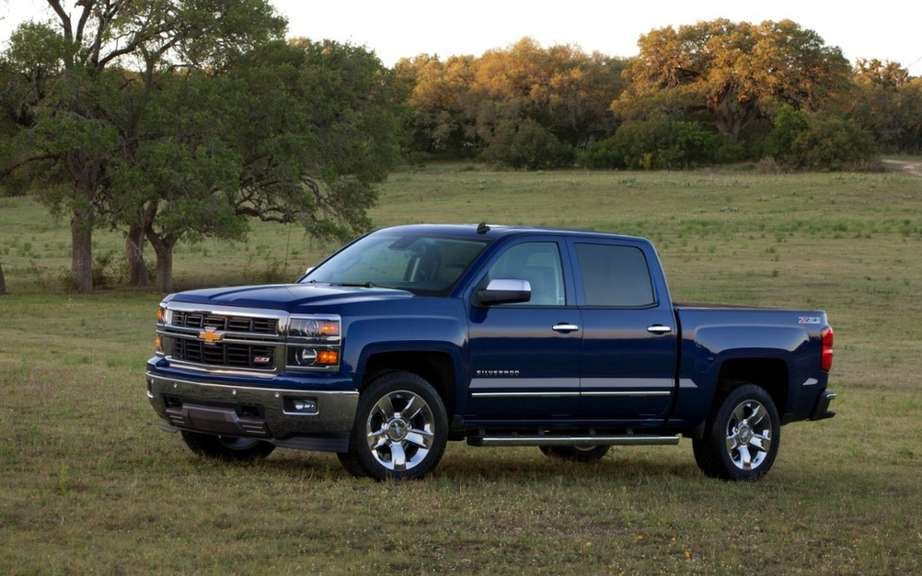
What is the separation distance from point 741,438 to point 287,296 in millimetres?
3936

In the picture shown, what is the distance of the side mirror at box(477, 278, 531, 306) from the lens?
1089 cm

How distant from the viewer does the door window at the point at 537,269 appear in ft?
37.6

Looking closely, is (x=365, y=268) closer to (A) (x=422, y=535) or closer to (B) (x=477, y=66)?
(A) (x=422, y=535)

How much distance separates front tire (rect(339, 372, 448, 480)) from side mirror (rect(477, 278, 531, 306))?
2.37 ft

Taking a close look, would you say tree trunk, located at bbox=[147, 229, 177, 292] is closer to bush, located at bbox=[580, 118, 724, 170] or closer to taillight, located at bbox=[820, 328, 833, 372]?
taillight, located at bbox=[820, 328, 833, 372]

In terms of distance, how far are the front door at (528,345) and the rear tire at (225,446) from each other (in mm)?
1729

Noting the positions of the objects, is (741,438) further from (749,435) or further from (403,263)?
(403,263)

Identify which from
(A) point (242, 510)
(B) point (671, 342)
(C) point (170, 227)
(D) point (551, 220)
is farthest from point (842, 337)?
(D) point (551, 220)

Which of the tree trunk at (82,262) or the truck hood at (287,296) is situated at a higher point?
the truck hood at (287,296)

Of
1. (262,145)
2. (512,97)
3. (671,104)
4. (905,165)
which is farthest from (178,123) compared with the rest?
(512,97)

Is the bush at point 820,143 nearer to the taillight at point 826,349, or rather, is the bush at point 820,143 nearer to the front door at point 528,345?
the taillight at point 826,349

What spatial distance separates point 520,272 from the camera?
11.5 m

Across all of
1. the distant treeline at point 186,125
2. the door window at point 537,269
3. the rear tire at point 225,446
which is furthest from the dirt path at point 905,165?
the rear tire at point 225,446

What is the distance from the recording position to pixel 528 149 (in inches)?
3878
